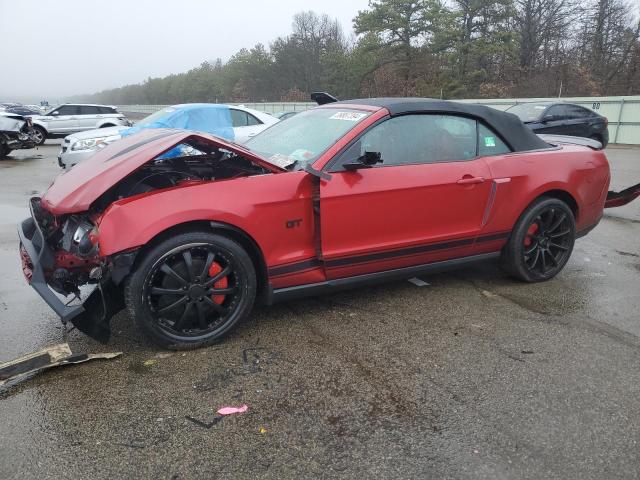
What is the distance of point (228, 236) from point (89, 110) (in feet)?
65.0

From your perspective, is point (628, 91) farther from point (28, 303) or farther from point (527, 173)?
point (28, 303)

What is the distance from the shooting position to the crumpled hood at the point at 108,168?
3.08 m

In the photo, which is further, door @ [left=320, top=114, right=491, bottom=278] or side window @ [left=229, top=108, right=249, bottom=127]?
side window @ [left=229, top=108, right=249, bottom=127]

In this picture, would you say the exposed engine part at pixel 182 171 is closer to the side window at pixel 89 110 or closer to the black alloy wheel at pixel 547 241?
the black alloy wheel at pixel 547 241

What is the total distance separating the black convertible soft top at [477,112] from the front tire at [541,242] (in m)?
0.51

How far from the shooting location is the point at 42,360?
116 inches

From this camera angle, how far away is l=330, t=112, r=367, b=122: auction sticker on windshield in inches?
148

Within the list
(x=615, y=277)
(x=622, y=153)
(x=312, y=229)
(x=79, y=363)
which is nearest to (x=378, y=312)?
(x=312, y=229)

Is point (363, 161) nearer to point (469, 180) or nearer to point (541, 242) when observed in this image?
point (469, 180)

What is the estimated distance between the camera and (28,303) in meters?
4.00

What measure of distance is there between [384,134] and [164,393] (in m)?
2.26

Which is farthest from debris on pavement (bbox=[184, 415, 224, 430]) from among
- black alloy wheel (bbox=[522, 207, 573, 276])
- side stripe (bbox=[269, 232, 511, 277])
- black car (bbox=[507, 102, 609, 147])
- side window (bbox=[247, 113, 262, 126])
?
black car (bbox=[507, 102, 609, 147])

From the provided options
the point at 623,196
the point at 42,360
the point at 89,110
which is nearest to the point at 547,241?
Answer: the point at 623,196

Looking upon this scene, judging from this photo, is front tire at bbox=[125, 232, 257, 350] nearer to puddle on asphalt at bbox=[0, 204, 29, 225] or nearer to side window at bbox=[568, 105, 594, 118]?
puddle on asphalt at bbox=[0, 204, 29, 225]
